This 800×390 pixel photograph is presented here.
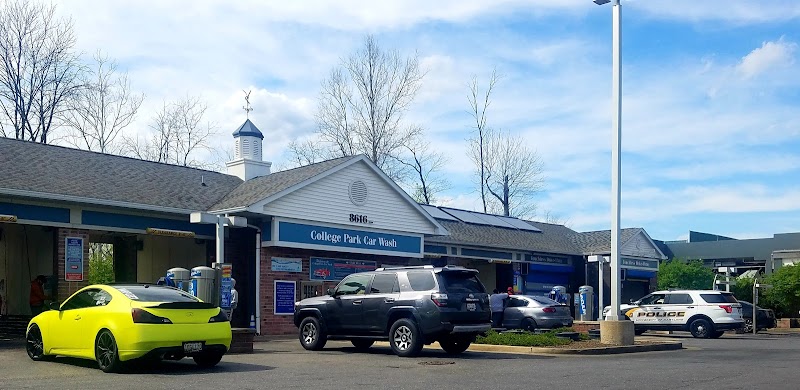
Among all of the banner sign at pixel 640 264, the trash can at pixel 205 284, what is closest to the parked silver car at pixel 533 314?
the trash can at pixel 205 284

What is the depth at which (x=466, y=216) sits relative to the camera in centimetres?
3738

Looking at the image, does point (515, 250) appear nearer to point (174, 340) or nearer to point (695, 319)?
point (695, 319)

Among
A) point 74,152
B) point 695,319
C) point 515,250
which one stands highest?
point 74,152

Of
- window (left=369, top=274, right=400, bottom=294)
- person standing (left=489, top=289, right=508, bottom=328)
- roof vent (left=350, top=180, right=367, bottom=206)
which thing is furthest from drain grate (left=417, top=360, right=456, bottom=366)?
roof vent (left=350, top=180, right=367, bottom=206)

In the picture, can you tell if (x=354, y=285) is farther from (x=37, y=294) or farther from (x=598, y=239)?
(x=598, y=239)

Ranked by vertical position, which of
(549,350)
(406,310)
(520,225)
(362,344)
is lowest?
(549,350)

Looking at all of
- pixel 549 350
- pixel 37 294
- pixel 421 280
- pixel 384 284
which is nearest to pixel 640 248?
pixel 549 350

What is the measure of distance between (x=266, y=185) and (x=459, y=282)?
37.1 ft

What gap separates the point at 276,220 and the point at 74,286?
567 centimetres

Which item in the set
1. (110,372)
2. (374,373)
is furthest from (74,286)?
(374,373)

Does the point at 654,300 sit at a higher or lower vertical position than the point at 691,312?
higher

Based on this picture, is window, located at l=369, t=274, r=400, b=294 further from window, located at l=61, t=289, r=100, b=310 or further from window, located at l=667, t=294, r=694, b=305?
window, located at l=667, t=294, r=694, b=305

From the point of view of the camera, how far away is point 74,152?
82.3 feet

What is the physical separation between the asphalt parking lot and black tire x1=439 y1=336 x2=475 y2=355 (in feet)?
0.68
